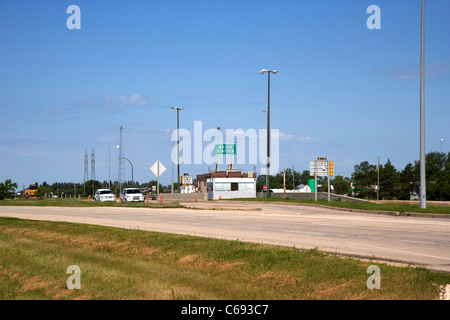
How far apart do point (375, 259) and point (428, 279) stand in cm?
292

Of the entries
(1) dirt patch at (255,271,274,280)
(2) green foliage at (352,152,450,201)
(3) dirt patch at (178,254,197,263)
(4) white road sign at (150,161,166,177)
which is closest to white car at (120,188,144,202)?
(4) white road sign at (150,161,166,177)

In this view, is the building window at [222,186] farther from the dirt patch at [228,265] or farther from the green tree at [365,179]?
the dirt patch at [228,265]

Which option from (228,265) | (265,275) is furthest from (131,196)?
(265,275)

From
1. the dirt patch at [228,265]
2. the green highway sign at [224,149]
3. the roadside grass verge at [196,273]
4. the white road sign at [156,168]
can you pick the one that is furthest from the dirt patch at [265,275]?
the green highway sign at [224,149]

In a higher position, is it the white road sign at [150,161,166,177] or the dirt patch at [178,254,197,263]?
the white road sign at [150,161,166,177]

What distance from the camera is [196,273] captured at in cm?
1038

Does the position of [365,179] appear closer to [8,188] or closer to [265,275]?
[8,188]

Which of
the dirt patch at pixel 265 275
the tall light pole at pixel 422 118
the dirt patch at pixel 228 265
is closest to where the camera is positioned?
the dirt patch at pixel 265 275

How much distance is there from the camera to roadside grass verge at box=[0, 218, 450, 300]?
8.35m

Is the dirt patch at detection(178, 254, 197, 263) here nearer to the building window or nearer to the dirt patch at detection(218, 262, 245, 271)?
the dirt patch at detection(218, 262, 245, 271)

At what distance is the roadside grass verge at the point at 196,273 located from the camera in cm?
835

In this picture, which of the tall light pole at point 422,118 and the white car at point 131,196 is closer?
the tall light pole at point 422,118

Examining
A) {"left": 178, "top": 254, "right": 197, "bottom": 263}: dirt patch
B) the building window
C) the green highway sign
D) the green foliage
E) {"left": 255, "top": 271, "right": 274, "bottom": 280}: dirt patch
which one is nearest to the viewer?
{"left": 255, "top": 271, "right": 274, "bottom": 280}: dirt patch
